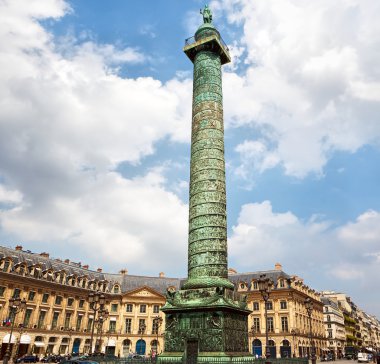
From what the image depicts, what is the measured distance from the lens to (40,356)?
35531mm

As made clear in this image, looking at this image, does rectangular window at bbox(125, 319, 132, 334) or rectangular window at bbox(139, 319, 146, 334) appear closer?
rectangular window at bbox(125, 319, 132, 334)

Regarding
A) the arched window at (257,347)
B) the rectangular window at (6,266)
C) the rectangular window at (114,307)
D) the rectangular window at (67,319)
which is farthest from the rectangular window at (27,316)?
the arched window at (257,347)

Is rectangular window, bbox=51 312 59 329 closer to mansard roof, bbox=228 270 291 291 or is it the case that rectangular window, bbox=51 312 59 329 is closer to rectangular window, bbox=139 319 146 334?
rectangular window, bbox=139 319 146 334

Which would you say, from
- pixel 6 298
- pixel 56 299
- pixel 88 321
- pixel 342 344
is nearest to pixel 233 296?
pixel 6 298

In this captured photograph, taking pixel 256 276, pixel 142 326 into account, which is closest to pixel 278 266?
pixel 256 276

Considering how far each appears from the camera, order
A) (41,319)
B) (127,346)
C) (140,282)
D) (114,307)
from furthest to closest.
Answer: (140,282) < (114,307) < (127,346) < (41,319)

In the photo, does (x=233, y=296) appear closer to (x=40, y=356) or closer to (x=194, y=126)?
(x=194, y=126)

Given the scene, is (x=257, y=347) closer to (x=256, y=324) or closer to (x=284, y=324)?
(x=256, y=324)

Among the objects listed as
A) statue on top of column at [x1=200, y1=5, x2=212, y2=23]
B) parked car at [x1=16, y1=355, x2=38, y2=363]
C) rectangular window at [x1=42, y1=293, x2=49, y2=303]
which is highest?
statue on top of column at [x1=200, y1=5, x2=212, y2=23]

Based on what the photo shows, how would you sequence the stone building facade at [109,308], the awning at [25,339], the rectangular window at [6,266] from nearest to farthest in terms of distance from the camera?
the awning at [25,339] → the rectangular window at [6,266] → the stone building facade at [109,308]

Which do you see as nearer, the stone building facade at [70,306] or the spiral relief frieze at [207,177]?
the spiral relief frieze at [207,177]

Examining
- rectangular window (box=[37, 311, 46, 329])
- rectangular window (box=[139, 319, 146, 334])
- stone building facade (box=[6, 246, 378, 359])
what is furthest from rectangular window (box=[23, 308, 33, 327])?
rectangular window (box=[139, 319, 146, 334])

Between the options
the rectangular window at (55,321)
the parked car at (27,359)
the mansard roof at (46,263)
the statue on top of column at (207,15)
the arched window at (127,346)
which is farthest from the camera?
the arched window at (127,346)

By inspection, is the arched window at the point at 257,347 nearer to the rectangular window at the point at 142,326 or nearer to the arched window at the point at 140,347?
the arched window at the point at 140,347
